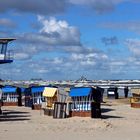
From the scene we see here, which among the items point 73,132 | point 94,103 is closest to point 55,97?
point 94,103

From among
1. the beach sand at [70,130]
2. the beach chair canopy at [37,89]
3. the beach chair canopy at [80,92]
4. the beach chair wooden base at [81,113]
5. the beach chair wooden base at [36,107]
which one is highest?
the beach chair canopy at [37,89]

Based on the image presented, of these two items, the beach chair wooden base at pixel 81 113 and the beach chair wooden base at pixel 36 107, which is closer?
the beach chair wooden base at pixel 81 113

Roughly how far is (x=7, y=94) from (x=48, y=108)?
15.5 m

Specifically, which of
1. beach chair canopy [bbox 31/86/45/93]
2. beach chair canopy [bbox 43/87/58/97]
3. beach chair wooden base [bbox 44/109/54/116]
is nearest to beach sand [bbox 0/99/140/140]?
beach chair wooden base [bbox 44/109/54/116]

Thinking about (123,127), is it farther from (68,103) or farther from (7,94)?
(7,94)

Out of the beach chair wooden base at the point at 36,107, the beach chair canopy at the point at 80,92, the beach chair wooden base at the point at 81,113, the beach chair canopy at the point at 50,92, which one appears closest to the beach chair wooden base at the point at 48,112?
the beach chair canopy at the point at 50,92

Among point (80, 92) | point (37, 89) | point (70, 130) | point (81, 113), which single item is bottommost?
point (70, 130)

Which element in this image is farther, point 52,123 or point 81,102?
point 81,102

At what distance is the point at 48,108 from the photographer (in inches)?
1401

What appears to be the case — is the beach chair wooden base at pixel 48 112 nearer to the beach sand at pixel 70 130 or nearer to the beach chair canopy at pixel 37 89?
the beach sand at pixel 70 130

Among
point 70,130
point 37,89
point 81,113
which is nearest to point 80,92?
point 81,113

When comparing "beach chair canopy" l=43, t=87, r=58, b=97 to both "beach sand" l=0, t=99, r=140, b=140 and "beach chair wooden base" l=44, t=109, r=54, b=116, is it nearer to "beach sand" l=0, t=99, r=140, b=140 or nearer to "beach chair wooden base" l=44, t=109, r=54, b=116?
"beach chair wooden base" l=44, t=109, r=54, b=116

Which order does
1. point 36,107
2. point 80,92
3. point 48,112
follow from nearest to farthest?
point 80,92, point 48,112, point 36,107

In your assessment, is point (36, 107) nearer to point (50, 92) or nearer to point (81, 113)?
point (50, 92)
